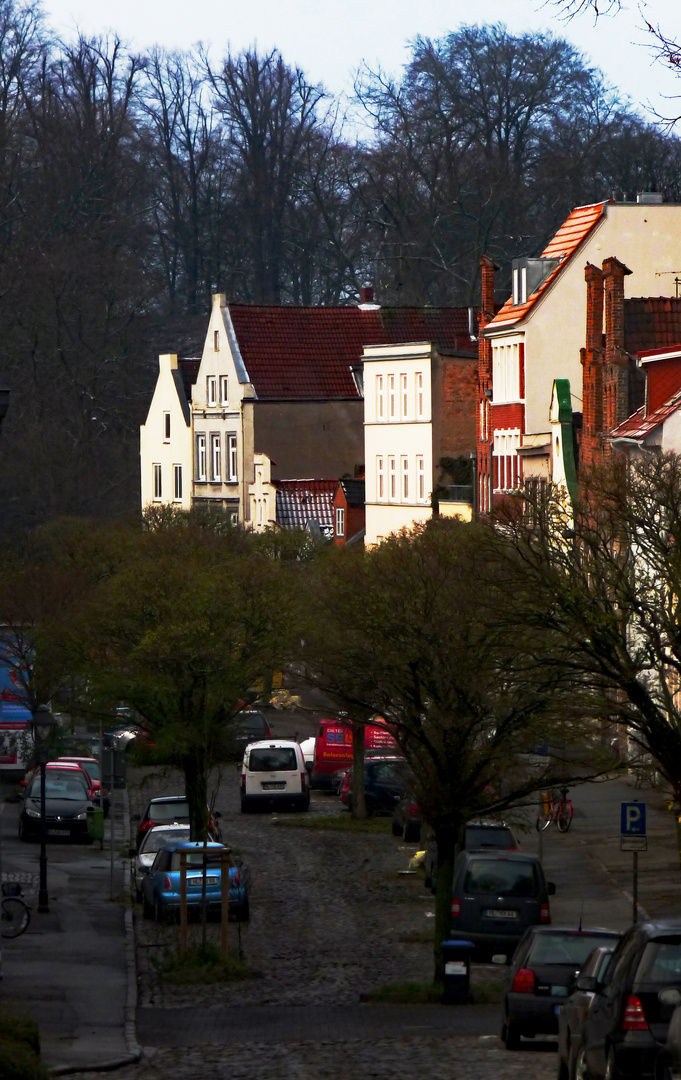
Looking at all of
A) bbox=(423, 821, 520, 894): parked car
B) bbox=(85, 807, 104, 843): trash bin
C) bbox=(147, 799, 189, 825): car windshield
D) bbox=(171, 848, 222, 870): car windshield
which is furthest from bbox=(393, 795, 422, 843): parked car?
bbox=(171, 848, 222, 870): car windshield

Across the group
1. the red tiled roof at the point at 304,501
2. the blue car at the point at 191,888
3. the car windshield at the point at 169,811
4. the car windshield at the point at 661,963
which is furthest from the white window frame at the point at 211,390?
the car windshield at the point at 661,963

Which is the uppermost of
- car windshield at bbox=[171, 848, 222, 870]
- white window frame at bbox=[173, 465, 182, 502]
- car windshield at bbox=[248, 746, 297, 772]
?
white window frame at bbox=[173, 465, 182, 502]

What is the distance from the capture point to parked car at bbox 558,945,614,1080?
46.4ft

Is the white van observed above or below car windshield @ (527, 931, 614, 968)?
above

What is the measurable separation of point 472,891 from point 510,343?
31466 millimetres

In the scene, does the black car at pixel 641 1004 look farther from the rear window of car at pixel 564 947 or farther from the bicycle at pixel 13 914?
the bicycle at pixel 13 914

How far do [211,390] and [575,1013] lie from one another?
65.0 metres

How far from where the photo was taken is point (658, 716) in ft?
68.1

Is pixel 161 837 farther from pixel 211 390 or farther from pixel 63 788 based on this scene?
pixel 211 390

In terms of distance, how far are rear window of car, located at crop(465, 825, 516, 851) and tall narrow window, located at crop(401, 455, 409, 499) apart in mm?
31137

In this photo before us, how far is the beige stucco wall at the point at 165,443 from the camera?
80688 mm

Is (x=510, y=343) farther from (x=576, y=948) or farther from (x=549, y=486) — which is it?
(x=576, y=948)

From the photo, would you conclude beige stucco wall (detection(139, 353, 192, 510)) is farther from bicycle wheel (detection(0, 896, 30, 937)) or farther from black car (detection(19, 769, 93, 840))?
bicycle wheel (detection(0, 896, 30, 937))

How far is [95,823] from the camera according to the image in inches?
1586
